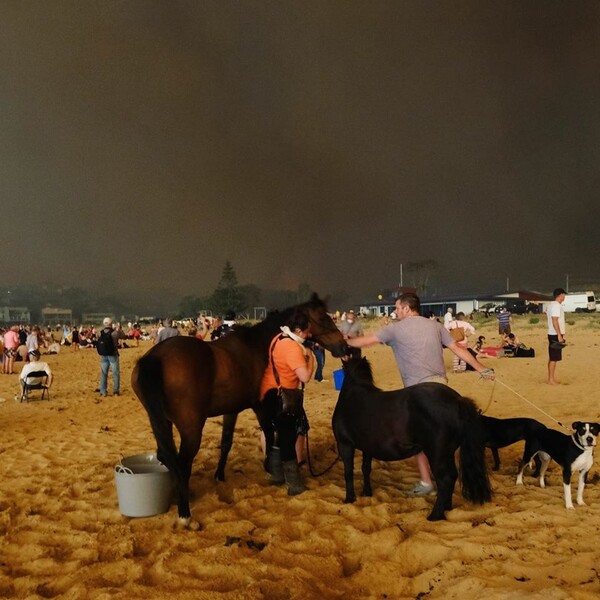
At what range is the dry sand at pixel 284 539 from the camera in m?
3.29

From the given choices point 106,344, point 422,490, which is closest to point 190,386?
point 422,490

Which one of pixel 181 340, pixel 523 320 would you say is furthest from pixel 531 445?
pixel 523 320

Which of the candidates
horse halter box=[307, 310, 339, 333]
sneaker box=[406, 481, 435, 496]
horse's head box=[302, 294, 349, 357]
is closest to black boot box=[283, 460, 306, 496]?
sneaker box=[406, 481, 435, 496]

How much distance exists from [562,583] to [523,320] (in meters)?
41.1

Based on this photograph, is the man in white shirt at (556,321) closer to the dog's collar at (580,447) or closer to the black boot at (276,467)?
the dog's collar at (580,447)

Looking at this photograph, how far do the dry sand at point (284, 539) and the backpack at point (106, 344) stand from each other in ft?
17.4

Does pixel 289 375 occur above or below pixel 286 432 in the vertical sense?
above

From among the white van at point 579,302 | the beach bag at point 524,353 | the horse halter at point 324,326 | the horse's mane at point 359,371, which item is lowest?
the beach bag at point 524,353

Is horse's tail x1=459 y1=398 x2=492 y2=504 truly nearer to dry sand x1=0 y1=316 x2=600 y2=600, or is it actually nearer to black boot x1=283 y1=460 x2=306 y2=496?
dry sand x1=0 y1=316 x2=600 y2=600

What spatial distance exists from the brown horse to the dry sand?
0.64 metres

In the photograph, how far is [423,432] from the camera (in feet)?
14.3

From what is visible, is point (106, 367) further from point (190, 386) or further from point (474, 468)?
point (474, 468)

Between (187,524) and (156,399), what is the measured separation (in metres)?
1.20

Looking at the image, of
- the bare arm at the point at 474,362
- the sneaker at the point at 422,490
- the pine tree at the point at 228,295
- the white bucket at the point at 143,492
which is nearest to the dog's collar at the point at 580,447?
the bare arm at the point at 474,362
